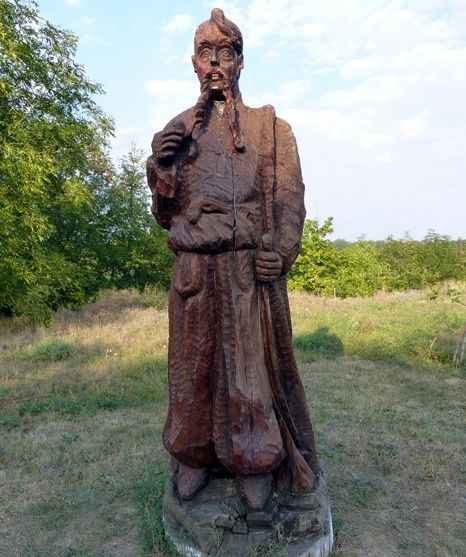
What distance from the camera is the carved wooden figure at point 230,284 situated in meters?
2.89

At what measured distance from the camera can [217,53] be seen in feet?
9.48

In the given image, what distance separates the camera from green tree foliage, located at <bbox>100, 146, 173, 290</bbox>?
52.5 feet

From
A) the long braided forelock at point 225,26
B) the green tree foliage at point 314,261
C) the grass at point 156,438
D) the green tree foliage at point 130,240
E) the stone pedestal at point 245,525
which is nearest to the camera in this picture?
the long braided forelock at point 225,26

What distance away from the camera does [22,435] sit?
17.8 ft

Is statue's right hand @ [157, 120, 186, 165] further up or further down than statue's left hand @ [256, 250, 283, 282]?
further up

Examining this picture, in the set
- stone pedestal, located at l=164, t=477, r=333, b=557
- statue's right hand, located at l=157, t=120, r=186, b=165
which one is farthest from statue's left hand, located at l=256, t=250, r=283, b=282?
stone pedestal, located at l=164, t=477, r=333, b=557

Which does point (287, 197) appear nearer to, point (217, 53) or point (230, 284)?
point (230, 284)

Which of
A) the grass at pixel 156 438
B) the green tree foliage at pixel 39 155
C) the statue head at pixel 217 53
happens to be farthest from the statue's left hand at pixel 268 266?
the green tree foliage at pixel 39 155

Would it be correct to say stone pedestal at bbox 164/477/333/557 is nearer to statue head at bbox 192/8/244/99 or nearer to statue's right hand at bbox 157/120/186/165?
statue's right hand at bbox 157/120/186/165

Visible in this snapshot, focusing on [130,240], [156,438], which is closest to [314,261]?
[130,240]

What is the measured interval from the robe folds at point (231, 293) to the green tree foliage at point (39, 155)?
773cm

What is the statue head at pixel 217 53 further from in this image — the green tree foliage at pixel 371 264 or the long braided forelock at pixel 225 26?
the green tree foliage at pixel 371 264

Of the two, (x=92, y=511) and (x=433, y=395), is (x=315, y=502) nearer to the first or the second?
(x=92, y=511)

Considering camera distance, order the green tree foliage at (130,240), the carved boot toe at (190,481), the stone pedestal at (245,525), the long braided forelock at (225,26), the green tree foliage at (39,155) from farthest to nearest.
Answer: the green tree foliage at (130,240) < the green tree foliage at (39,155) < the carved boot toe at (190,481) < the stone pedestal at (245,525) < the long braided forelock at (225,26)
